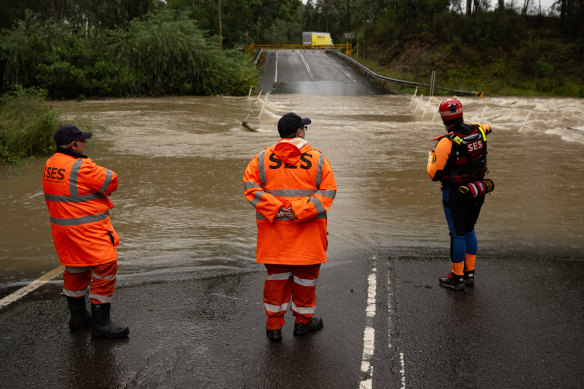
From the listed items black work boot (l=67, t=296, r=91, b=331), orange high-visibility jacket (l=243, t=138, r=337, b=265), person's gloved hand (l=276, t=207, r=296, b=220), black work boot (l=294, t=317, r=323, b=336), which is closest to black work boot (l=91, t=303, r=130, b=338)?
black work boot (l=67, t=296, r=91, b=331)

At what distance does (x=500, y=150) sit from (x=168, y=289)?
1198cm

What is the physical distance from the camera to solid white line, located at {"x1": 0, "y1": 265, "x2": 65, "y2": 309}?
525cm

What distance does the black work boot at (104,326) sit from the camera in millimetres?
4453

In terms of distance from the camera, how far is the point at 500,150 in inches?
593

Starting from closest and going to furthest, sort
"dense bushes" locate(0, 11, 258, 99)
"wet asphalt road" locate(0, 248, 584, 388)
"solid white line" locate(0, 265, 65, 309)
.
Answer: "wet asphalt road" locate(0, 248, 584, 388) < "solid white line" locate(0, 265, 65, 309) < "dense bushes" locate(0, 11, 258, 99)

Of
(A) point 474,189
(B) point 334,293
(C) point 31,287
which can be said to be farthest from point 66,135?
(A) point 474,189

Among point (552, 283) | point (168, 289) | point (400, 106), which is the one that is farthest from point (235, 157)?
point (400, 106)

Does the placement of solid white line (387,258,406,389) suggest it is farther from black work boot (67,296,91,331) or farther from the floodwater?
black work boot (67,296,91,331)

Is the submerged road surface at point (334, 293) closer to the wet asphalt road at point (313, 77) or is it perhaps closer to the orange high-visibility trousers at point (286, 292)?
the orange high-visibility trousers at point (286, 292)

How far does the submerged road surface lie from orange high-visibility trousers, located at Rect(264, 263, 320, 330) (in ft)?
0.67

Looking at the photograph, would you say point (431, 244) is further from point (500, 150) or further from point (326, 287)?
point (500, 150)

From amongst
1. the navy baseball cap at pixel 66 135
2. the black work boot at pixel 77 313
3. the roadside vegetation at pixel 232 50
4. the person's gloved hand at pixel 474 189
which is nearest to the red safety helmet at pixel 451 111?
the person's gloved hand at pixel 474 189

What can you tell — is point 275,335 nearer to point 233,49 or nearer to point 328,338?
point 328,338

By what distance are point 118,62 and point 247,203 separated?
28.4 meters
